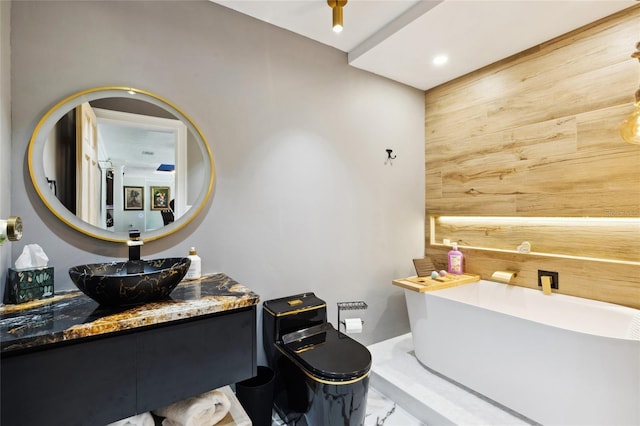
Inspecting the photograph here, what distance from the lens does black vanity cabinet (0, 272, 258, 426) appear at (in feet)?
3.20

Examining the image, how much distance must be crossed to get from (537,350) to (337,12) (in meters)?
2.32

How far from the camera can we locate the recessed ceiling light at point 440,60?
2498 mm

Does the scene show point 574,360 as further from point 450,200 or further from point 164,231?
point 164,231

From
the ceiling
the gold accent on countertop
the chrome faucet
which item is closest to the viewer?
the chrome faucet

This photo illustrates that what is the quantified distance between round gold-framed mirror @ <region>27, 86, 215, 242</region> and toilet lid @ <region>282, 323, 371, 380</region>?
39.9 inches

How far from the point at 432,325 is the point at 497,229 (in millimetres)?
1082

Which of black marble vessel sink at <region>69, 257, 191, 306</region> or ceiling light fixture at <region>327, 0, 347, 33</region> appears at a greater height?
ceiling light fixture at <region>327, 0, 347, 33</region>

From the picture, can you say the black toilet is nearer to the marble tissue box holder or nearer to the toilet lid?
the toilet lid

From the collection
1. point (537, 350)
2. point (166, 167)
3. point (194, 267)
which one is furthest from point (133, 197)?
point (537, 350)

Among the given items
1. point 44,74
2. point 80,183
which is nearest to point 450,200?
point 80,183

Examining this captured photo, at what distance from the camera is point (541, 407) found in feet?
5.69

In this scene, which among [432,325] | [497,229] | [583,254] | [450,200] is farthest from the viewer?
[450,200]

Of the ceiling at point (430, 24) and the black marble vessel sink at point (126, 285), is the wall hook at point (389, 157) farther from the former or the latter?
the black marble vessel sink at point (126, 285)

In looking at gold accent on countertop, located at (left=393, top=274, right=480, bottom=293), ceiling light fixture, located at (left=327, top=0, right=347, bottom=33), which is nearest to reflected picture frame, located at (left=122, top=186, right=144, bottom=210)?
ceiling light fixture, located at (left=327, top=0, right=347, bottom=33)
